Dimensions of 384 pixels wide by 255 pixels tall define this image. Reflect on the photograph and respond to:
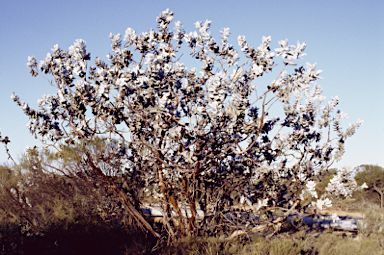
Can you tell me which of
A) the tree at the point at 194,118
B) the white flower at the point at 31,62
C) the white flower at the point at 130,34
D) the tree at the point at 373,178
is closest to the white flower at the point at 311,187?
the tree at the point at 194,118

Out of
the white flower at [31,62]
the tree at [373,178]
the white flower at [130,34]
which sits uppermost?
the white flower at [130,34]

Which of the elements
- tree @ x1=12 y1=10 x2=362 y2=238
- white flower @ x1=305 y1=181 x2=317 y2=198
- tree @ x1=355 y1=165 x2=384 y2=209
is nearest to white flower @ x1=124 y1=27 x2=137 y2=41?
tree @ x1=12 y1=10 x2=362 y2=238

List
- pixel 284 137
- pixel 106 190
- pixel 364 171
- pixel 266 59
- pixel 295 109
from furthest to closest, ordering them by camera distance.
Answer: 1. pixel 364 171
2. pixel 106 190
3. pixel 284 137
4. pixel 295 109
5. pixel 266 59

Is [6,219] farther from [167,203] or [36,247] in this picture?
[167,203]

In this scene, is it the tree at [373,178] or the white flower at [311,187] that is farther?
the tree at [373,178]

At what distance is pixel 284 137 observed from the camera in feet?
14.3

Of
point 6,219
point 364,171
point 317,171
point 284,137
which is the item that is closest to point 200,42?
point 284,137

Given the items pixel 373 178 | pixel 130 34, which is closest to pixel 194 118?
pixel 130 34

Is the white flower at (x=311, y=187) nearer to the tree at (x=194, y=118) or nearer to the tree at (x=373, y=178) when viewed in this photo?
the tree at (x=194, y=118)

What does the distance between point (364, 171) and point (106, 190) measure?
19839mm

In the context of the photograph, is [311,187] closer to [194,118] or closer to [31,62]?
[194,118]

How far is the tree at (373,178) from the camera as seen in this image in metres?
18.2

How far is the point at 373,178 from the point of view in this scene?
1875 centimetres

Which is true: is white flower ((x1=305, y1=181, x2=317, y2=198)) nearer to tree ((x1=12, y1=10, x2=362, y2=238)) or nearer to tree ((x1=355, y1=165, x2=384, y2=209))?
tree ((x1=12, y1=10, x2=362, y2=238))
